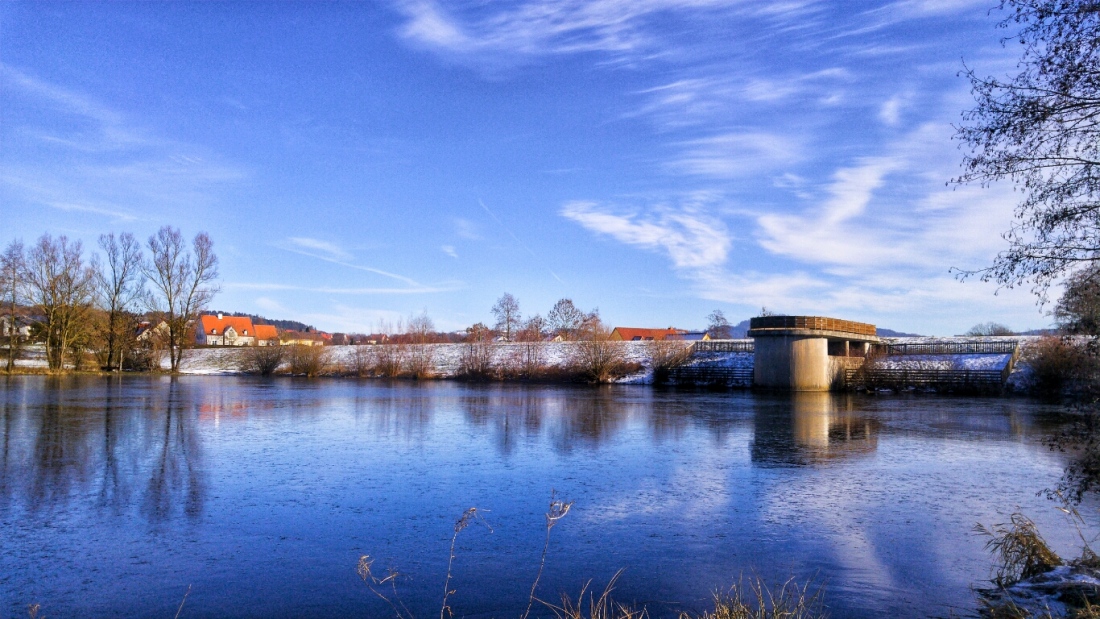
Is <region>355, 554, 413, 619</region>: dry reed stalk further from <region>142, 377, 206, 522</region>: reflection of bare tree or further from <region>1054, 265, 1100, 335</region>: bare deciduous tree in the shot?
<region>1054, 265, 1100, 335</region>: bare deciduous tree

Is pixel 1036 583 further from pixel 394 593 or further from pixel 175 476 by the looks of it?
pixel 175 476

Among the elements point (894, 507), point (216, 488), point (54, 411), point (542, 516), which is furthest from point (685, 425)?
point (54, 411)

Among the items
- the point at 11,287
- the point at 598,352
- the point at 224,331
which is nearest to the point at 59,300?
the point at 11,287

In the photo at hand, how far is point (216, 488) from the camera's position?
398 inches

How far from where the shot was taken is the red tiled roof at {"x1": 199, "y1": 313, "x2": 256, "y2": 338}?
346ft

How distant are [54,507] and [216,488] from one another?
1923 millimetres

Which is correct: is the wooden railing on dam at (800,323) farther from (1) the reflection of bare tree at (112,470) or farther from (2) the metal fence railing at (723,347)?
(1) the reflection of bare tree at (112,470)

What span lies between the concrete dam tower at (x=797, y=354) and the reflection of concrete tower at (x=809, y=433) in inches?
395

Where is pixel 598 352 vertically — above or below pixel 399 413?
above

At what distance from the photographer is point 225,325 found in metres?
109

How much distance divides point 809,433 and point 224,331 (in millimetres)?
103842

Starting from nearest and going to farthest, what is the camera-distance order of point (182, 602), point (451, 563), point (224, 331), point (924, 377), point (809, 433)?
point (182, 602) → point (451, 563) → point (809, 433) → point (924, 377) → point (224, 331)

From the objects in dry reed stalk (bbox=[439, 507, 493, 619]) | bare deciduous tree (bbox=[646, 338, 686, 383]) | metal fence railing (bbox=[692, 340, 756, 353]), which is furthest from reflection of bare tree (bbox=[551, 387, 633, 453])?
metal fence railing (bbox=[692, 340, 756, 353])

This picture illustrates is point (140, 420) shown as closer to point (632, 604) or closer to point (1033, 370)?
point (632, 604)
